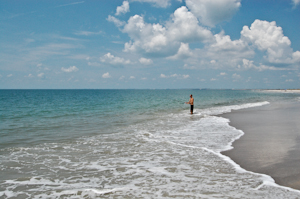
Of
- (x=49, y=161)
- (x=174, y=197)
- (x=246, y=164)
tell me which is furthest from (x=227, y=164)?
(x=49, y=161)

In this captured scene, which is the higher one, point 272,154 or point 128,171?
point 272,154

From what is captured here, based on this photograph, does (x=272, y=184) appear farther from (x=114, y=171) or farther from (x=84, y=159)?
(x=84, y=159)

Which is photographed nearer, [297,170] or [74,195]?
[74,195]

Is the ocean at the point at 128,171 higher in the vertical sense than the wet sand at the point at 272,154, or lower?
lower

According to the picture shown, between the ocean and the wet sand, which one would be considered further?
the wet sand

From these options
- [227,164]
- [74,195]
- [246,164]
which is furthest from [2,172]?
[246,164]

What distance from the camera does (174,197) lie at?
491cm

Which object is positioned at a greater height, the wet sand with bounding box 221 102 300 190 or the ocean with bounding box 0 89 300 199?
the wet sand with bounding box 221 102 300 190

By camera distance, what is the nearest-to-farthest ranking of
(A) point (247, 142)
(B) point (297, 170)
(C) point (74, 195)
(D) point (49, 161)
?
(C) point (74, 195) < (B) point (297, 170) < (D) point (49, 161) < (A) point (247, 142)

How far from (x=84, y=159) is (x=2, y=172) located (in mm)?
2570

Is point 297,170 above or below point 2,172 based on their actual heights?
above

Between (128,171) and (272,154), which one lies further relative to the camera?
(272,154)

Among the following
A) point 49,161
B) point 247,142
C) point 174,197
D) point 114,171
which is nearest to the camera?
point 174,197

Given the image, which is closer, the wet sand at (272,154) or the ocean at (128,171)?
the ocean at (128,171)
